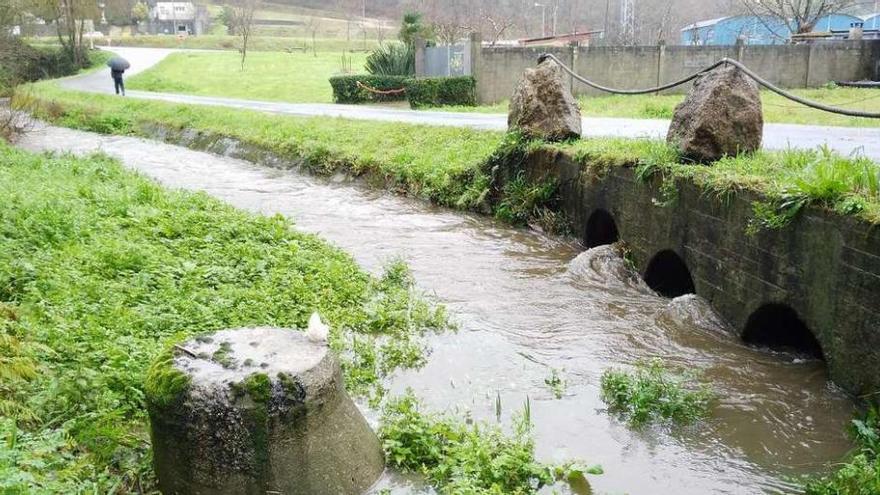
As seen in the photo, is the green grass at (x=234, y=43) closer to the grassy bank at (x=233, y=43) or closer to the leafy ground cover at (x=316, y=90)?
the grassy bank at (x=233, y=43)

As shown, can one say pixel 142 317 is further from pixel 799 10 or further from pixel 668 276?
pixel 799 10

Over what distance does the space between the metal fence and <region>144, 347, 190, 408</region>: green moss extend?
22.1m

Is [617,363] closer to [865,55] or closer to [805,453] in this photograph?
[805,453]

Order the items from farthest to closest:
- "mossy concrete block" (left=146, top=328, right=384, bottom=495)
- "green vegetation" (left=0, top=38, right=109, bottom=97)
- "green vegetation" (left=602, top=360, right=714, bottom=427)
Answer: "green vegetation" (left=0, top=38, right=109, bottom=97) < "green vegetation" (left=602, top=360, right=714, bottom=427) < "mossy concrete block" (left=146, top=328, right=384, bottom=495)

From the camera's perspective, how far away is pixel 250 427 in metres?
4.41

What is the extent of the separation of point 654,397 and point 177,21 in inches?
3876

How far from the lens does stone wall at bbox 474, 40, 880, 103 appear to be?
2692cm

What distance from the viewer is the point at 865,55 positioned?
88.4 ft

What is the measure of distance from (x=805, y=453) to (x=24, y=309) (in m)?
6.05

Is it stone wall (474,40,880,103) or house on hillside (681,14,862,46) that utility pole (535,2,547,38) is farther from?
stone wall (474,40,880,103)

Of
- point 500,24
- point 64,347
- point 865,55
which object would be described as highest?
point 500,24

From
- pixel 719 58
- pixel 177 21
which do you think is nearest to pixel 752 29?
pixel 719 58

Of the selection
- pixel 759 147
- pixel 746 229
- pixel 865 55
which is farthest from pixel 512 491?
pixel 865 55

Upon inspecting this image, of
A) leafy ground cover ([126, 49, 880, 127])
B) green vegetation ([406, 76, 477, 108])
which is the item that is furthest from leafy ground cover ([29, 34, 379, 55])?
green vegetation ([406, 76, 477, 108])
